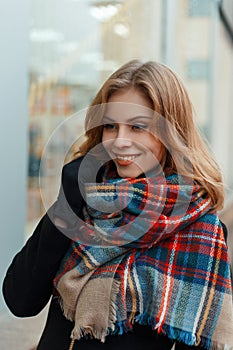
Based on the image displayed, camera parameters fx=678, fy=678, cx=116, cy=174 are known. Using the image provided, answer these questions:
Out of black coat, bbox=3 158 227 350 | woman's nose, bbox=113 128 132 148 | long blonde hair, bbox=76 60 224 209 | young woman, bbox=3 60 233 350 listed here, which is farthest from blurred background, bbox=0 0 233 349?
black coat, bbox=3 158 227 350

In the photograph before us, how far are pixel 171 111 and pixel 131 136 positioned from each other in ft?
0.44

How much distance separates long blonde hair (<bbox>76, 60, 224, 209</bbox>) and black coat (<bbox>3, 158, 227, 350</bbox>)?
0.23 metres

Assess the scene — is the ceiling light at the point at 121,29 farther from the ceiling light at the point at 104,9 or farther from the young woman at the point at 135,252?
the young woman at the point at 135,252

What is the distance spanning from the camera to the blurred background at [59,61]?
3.03 m

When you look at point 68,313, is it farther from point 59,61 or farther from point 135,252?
point 59,61

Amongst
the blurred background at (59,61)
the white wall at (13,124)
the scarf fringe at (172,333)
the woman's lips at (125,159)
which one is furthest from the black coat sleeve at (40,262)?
the white wall at (13,124)

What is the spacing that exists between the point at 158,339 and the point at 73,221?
39 cm

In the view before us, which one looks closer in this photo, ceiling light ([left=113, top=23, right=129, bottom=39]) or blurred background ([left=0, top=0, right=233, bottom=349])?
blurred background ([left=0, top=0, right=233, bottom=349])

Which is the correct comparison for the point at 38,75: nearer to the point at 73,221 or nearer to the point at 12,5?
the point at 12,5

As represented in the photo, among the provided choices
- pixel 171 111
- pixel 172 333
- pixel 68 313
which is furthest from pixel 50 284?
pixel 171 111

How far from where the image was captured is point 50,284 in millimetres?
1806

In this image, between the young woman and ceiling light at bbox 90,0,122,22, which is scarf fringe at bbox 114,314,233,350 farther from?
ceiling light at bbox 90,0,122,22

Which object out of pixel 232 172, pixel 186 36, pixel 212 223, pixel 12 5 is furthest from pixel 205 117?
pixel 212 223

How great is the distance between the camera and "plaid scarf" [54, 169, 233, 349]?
1738 millimetres
